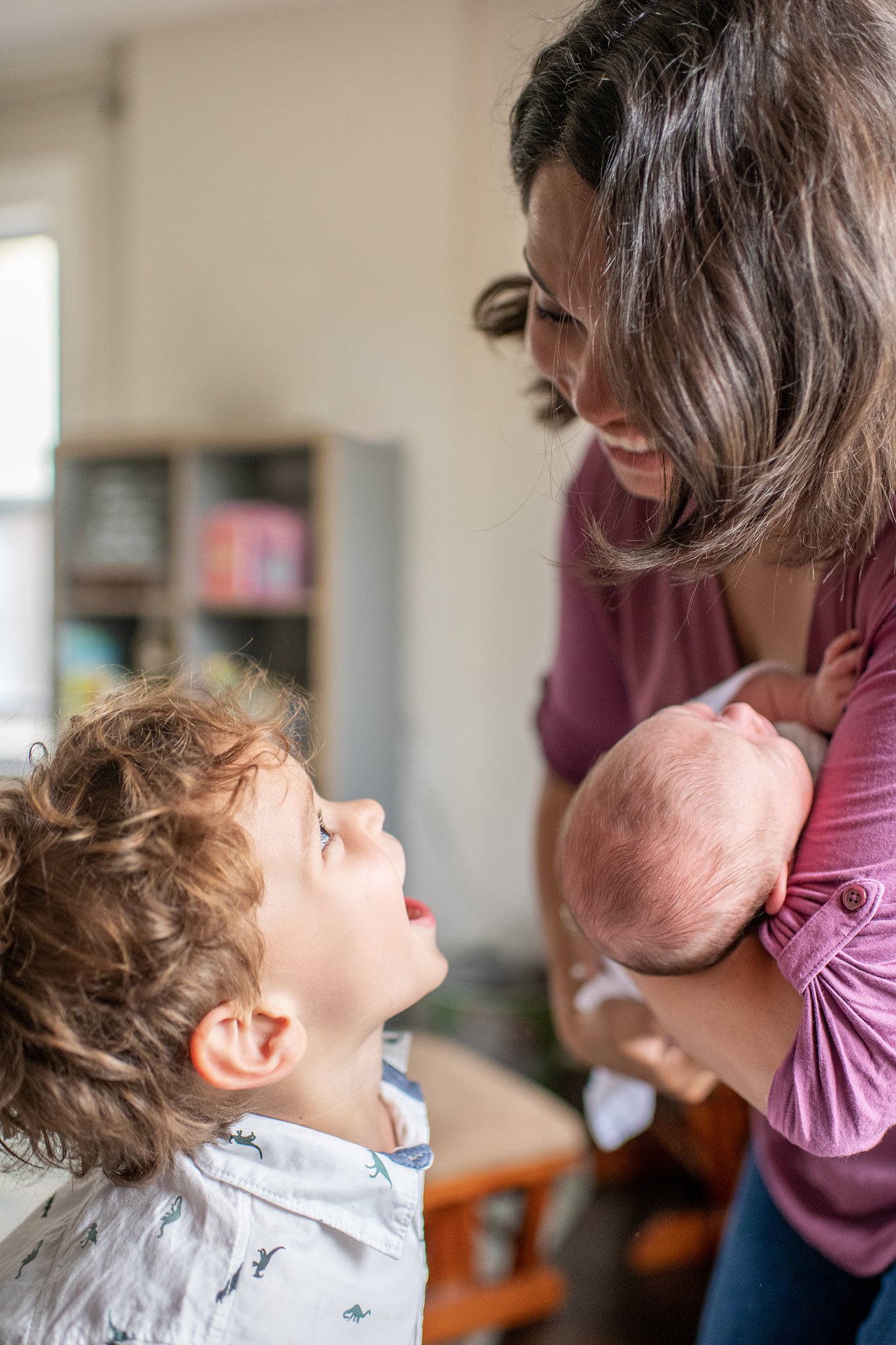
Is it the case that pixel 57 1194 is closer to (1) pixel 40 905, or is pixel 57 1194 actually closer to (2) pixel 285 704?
(1) pixel 40 905

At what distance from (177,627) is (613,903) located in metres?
2.36

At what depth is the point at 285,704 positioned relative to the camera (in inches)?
35.4

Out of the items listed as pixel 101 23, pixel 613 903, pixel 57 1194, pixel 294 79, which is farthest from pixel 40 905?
pixel 101 23

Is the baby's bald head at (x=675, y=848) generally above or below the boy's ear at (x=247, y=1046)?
above

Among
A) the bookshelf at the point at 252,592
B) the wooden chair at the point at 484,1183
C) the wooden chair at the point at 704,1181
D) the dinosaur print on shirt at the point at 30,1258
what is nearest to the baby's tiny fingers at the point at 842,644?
the dinosaur print on shirt at the point at 30,1258

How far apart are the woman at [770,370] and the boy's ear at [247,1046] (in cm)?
29

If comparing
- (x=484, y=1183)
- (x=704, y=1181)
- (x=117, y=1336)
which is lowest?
(x=704, y=1181)

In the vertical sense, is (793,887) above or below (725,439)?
below

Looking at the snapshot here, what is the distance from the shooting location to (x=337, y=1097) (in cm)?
82

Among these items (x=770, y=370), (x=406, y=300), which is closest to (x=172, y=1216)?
(x=770, y=370)

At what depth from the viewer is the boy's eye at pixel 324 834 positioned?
0.80 metres

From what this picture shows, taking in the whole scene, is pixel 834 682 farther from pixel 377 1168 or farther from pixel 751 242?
pixel 377 1168

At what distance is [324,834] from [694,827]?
0.28 m

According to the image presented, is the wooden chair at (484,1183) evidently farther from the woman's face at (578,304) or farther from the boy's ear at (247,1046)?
the woman's face at (578,304)
